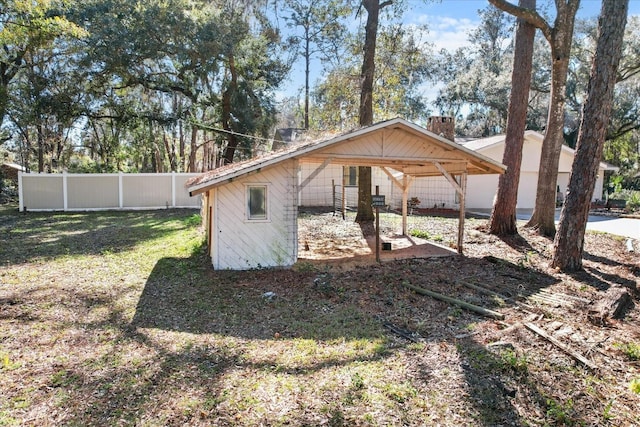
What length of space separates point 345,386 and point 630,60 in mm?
24171

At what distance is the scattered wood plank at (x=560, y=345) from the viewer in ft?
12.8

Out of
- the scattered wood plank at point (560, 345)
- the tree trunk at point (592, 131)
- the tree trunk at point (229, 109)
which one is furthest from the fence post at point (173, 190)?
the scattered wood plank at point (560, 345)

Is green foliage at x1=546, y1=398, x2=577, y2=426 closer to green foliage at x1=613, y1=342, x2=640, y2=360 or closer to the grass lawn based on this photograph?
the grass lawn

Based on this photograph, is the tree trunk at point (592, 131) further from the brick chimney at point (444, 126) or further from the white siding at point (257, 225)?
the white siding at point (257, 225)

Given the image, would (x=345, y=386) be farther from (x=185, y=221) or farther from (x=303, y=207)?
(x=303, y=207)

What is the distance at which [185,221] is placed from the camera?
47.8 ft

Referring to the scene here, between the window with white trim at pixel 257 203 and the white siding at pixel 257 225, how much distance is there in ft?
0.27

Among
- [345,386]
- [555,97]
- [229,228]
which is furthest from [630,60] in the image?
[345,386]

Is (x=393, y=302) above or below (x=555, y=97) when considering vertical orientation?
below

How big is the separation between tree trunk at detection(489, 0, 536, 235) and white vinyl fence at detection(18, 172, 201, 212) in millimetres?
13883

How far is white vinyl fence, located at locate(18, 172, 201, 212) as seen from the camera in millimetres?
17250

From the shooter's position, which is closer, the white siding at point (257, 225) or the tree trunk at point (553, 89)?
the white siding at point (257, 225)

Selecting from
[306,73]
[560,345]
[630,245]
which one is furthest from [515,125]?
[306,73]

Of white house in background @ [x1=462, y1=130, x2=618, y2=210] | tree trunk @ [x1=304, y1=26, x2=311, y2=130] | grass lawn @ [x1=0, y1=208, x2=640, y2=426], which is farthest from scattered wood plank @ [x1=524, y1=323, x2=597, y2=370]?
tree trunk @ [x1=304, y1=26, x2=311, y2=130]
